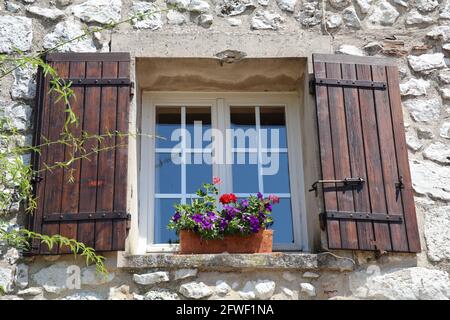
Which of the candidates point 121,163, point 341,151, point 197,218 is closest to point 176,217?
point 197,218

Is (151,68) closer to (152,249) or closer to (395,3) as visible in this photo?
(152,249)

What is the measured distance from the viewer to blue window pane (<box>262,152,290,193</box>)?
4285 mm

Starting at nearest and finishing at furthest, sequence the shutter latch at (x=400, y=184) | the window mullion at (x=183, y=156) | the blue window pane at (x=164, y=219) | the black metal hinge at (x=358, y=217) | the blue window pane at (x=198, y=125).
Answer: the black metal hinge at (x=358, y=217)
the shutter latch at (x=400, y=184)
the blue window pane at (x=164, y=219)
the window mullion at (x=183, y=156)
the blue window pane at (x=198, y=125)

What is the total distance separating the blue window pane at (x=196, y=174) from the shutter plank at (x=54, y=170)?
2.82 ft

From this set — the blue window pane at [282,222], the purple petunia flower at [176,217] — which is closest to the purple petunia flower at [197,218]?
the purple petunia flower at [176,217]

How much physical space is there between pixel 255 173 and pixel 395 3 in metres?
1.46

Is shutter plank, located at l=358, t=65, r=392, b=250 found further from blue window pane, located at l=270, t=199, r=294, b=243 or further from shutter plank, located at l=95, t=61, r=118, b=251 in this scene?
shutter plank, located at l=95, t=61, r=118, b=251

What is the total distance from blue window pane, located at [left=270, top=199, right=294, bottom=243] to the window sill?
20.2 inches

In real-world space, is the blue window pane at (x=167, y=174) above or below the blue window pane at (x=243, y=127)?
below

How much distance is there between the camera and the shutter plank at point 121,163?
11.8ft

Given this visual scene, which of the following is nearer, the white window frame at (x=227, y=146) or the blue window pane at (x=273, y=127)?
the white window frame at (x=227, y=146)

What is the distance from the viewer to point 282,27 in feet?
14.2

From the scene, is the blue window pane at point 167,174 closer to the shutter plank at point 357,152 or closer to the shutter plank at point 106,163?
the shutter plank at point 106,163
